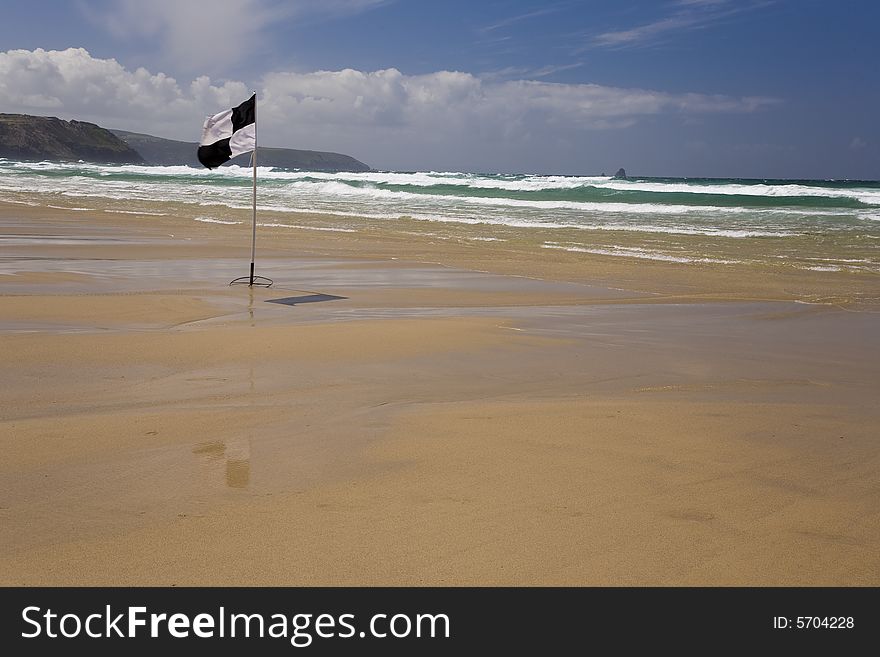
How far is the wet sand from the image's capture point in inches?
126

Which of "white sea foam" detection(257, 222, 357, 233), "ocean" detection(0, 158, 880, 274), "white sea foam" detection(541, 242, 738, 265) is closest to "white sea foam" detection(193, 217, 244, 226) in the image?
"ocean" detection(0, 158, 880, 274)

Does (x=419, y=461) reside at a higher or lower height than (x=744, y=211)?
lower

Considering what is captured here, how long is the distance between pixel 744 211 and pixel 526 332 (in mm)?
28697

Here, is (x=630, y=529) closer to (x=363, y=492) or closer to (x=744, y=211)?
(x=363, y=492)

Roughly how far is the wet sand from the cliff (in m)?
156

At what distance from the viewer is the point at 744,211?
110 feet

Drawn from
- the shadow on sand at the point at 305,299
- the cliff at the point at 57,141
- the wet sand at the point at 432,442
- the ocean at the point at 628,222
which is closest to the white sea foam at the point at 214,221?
the ocean at the point at 628,222

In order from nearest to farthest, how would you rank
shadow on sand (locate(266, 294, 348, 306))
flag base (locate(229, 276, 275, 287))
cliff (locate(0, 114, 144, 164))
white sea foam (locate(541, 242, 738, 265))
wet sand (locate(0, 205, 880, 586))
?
wet sand (locate(0, 205, 880, 586)) → shadow on sand (locate(266, 294, 348, 306)) → flag base (locate(229, 276, 275, 287)) → white sea foam (locate(541, 242, 738, 265)) → cliff (locate(0, 114, 144, 164))

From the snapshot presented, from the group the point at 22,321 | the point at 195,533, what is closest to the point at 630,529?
the point at 195,533

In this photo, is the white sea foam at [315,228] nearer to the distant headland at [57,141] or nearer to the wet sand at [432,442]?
the wet sand at [432,442]

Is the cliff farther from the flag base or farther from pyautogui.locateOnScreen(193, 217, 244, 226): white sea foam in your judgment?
the flag base

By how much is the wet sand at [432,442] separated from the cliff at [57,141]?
15640cm

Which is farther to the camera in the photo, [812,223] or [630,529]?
[812,223]
